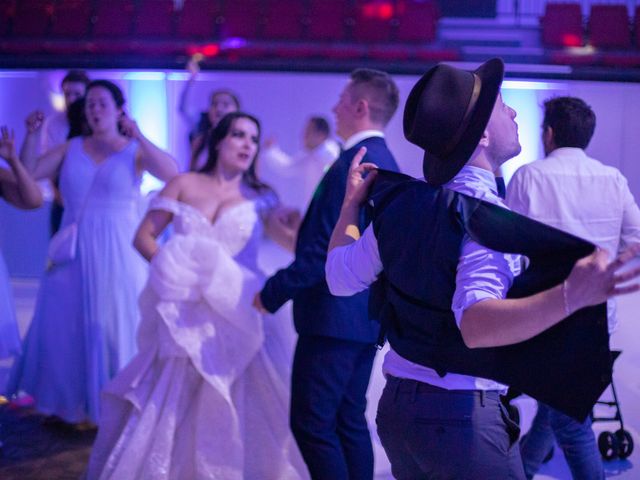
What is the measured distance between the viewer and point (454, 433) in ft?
4.75

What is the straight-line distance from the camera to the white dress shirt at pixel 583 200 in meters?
2.44

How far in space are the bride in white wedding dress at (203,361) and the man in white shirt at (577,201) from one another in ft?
3.25

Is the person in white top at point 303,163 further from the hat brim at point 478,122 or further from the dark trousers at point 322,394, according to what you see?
the hat brim at point 478,122

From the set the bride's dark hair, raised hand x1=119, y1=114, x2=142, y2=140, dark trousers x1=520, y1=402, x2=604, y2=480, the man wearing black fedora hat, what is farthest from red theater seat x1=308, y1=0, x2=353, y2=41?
the man wearing black fedora hat

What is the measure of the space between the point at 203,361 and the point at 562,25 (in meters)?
8.29

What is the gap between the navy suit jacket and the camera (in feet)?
8.10

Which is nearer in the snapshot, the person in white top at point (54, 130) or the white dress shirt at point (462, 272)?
the white dress shirt at point (462, 272)

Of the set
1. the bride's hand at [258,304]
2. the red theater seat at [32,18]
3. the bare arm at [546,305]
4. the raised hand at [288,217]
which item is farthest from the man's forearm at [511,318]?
the red theater seat at [32,18]

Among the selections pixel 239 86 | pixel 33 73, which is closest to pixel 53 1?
pixel 33 73

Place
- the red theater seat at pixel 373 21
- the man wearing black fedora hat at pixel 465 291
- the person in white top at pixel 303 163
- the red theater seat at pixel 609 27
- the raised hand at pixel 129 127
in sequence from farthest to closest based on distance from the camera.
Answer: the red theater seat at pixel 373 21 < the red theater seat at pixel 609 27 < the person in white top at pixel 303 163 < the raised hand at pixel 129 127 < the man wearing black fedora hat at pixel 465 291

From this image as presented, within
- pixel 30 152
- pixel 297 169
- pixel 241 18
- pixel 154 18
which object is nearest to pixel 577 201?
pixel 30 152

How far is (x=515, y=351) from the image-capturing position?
52.3 inches

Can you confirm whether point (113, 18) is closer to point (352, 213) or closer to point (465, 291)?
point (352, 213)

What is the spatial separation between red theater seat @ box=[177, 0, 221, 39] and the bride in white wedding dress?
24.0 feet
